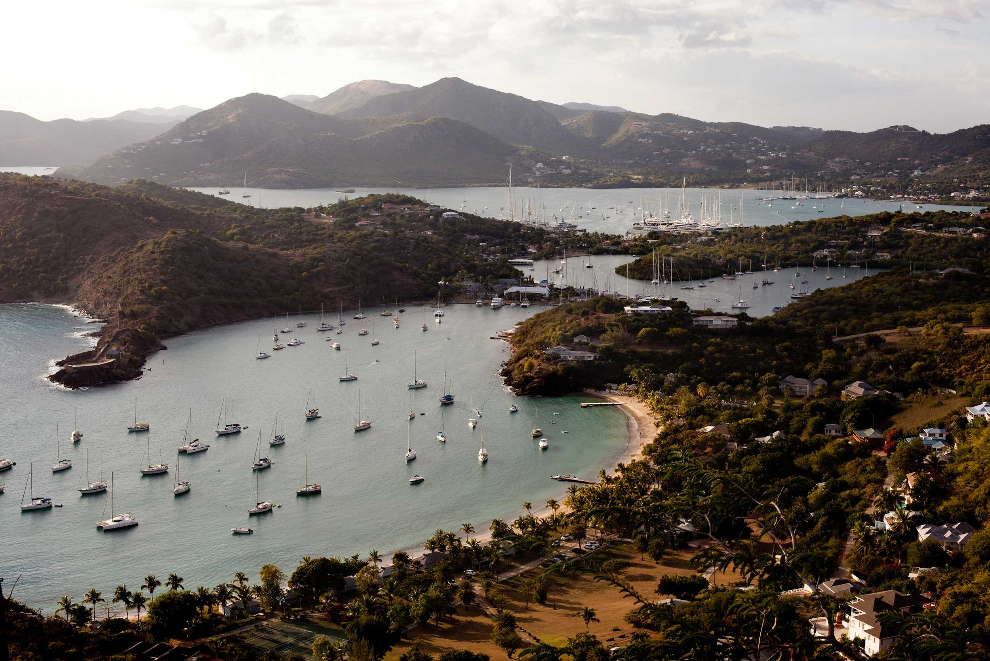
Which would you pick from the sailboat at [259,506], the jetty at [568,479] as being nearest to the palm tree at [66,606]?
the sailboat at [259,506]

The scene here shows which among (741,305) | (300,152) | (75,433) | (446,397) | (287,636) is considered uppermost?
(300,152)

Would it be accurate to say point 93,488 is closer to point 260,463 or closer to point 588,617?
point 260,463

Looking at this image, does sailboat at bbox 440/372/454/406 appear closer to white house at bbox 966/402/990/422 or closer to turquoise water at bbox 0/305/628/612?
turquoise water at bbox 0/305/628/612

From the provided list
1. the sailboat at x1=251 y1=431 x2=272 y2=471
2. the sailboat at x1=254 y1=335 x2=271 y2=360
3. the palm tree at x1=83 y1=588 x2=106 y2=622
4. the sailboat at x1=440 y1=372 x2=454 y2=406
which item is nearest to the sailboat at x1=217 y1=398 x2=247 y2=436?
the sailboat at x1=251 y1=431 x2=272 y2=471

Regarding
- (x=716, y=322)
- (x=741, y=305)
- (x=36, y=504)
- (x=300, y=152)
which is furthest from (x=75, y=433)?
(x=300, y=152)

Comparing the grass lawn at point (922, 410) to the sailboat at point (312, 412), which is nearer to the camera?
the grass lawn at point (922, 410)

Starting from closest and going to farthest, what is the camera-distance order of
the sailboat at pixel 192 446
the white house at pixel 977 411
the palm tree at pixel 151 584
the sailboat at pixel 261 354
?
1. the palm tree at pixel 151 584
2. the white house at pixel 977 411
3. the sailboat at pixel 192 446
4. the sailboat at pixel 261 354

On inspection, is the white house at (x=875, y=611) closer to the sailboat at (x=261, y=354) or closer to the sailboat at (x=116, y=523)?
the sailboat at (x=116, y=523)
